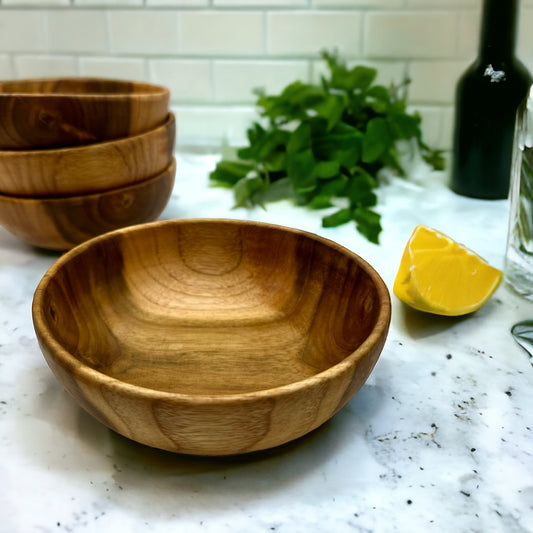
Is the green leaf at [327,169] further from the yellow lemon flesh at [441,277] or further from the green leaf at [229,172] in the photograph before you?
the yellow lemon flesh at [441,277]

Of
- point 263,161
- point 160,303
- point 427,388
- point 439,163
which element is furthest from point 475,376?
point 439,163

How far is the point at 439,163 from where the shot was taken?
118 cm

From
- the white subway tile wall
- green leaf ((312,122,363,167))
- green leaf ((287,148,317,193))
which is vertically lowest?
green leaf ((287,148,317,193))

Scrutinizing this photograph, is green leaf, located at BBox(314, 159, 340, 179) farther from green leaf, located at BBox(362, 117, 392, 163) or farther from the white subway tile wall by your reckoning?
the white subway tile wall

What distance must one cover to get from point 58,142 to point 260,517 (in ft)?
1.50

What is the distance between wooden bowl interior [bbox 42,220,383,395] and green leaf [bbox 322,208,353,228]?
0.87ft

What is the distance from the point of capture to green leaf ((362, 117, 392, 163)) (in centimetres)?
99

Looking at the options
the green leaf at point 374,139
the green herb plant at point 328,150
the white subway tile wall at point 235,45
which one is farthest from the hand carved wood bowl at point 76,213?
the white subway tile wall at point 235,45

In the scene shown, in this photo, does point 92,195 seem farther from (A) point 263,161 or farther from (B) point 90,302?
(A) point 263,161

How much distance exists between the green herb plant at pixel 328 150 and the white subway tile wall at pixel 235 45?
100mm

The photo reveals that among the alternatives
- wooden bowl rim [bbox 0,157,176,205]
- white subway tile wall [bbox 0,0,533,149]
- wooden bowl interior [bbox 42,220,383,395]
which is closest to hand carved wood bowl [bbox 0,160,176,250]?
wooden bowl rim [bbox 0,157,176,205]

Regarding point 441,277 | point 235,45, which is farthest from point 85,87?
point 441,277

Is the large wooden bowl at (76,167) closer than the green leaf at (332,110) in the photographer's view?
Yes

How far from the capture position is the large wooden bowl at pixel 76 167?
683mm
